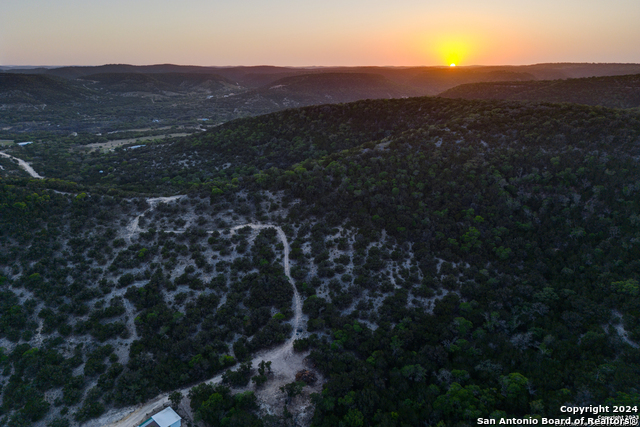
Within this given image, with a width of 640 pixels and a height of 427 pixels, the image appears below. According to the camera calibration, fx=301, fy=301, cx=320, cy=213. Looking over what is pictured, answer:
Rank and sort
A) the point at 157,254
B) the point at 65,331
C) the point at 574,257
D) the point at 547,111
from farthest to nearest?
1. the point at 547,111
2. the point at 157,254
3. the point at 574,257
4. the point at 65,331

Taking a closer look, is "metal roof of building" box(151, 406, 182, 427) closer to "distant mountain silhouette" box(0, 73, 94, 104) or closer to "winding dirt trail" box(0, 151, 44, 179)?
"winding dirt trail" box(0, 151, 44, 179)

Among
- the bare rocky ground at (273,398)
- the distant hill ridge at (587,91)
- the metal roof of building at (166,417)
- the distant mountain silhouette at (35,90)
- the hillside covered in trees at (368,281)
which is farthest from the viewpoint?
the distant mountain silhouette at (35,90)

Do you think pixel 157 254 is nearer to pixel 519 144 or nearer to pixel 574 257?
pixel 574 257

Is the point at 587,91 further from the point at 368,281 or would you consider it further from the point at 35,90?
the point at 35,90

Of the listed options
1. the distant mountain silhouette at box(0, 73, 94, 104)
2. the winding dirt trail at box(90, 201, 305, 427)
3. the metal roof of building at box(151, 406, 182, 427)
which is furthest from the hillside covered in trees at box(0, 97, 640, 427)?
the distant mountain silhouette at box(0, 73, 94, 104)

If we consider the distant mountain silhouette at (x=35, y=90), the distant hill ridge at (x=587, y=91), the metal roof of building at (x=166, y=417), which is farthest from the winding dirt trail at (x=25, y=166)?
the distant hill ridge at (x=587, y=91)

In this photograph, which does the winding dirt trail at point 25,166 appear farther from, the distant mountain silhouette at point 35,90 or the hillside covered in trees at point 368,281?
the distant mountain silhouette at point 35,90

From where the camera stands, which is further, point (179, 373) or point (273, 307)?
point (273, 307)

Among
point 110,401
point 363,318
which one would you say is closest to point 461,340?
point 363,318
